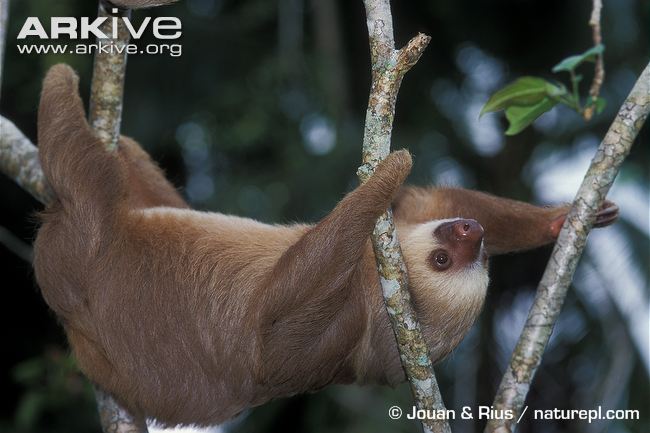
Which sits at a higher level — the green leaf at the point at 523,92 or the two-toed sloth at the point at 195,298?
the green leaf at the point at 523,92

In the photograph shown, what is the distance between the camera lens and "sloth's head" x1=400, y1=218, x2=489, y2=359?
263 inches

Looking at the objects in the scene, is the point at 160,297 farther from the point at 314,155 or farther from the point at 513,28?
the point at 513,28

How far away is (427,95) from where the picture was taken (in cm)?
1356

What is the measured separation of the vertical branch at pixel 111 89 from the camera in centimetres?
640

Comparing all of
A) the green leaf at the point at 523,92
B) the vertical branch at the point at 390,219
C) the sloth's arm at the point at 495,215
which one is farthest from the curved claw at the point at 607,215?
the vertical branch at the point at 390,219

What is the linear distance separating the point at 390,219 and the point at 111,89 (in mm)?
2472

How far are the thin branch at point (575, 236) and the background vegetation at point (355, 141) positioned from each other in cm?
403

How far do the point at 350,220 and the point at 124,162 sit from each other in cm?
224

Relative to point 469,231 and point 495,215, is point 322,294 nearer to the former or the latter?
point 469,231

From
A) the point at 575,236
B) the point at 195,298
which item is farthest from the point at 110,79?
the point at 575,236

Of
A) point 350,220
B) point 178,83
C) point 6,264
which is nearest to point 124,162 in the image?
point 350,220

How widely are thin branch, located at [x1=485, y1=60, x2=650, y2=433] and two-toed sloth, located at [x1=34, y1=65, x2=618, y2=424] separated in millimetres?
1003

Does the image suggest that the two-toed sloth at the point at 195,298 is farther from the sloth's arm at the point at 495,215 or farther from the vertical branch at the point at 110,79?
the sloth's arm at the point at 495,215

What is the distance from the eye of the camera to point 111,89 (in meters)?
6.53
